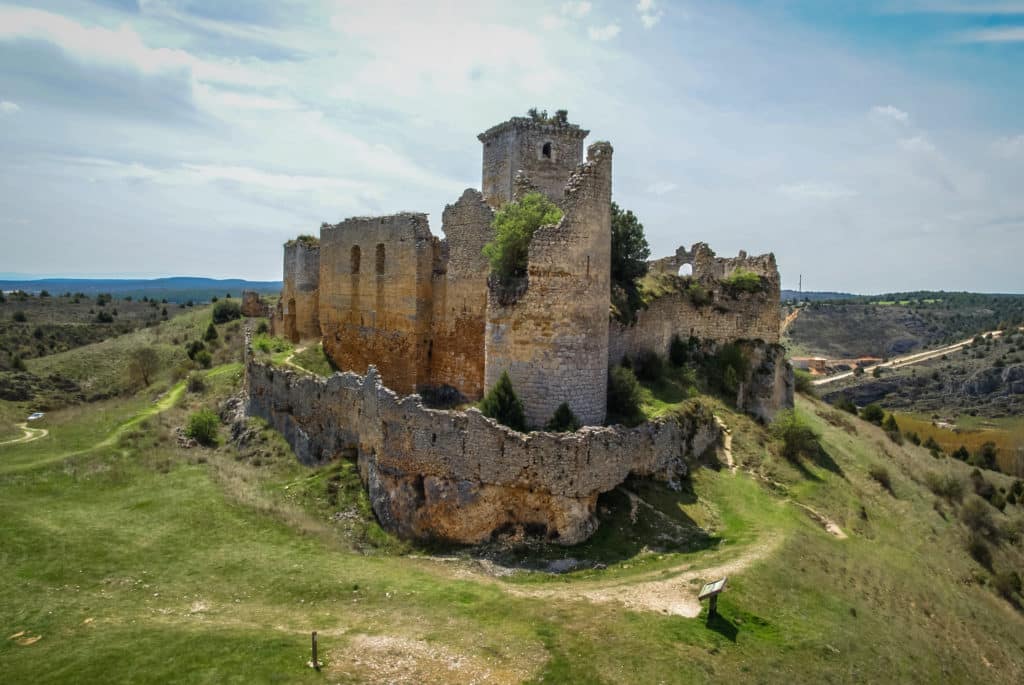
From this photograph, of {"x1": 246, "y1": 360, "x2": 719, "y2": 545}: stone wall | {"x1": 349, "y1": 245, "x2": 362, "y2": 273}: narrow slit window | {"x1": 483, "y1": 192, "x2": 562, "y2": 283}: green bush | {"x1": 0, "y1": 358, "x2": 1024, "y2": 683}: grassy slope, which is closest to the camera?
{"x1": 0, "y1": 358, "x2": 1024, "y2": 683}: grassy slope

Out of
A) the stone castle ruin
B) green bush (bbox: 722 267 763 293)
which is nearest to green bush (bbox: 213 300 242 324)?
the stone castle ruin

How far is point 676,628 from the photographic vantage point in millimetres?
11758

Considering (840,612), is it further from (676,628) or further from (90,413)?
(90,413)

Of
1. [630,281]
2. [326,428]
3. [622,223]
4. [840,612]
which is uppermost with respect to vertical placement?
[622,223]

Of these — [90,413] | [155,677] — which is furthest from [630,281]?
[90,413]

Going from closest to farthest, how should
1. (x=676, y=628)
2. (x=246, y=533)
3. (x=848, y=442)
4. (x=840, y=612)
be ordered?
(x=676, y=628)
(x=840, y=612)
(x=246, y=533)
(x=848, y=442)

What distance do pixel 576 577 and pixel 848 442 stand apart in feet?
65.0

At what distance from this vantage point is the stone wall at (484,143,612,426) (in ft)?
54.7

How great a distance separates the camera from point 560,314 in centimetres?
1675

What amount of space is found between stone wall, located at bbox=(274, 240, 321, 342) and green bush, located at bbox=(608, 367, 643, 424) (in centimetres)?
1666

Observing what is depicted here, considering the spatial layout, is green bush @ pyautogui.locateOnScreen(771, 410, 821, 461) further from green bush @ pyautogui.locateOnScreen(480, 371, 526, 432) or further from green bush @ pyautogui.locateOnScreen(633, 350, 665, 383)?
green bush @ pyautogui.locateOnScreen(480, 371, 526, 432)

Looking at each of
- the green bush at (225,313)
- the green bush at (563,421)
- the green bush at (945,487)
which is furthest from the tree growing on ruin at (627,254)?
the green bush at (225,313)

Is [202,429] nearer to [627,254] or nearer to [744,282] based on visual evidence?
[627,254]

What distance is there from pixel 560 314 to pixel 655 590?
637 centimetres
